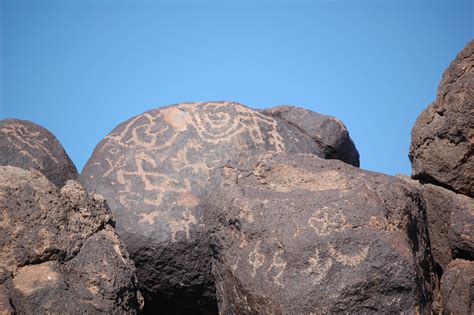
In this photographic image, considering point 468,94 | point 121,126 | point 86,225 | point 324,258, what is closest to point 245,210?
point 324,258

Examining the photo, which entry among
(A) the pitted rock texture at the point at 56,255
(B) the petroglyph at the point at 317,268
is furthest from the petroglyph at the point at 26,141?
(B) the petroglyph at the point at 317,268

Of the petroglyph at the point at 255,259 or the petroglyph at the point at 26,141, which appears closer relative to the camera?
the petroglyph at the point at 255,259

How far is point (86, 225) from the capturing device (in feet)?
12.6

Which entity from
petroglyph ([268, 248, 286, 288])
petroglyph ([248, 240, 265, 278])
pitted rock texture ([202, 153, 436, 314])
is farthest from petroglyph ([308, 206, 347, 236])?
petroglyph ([248, 240, 265, 278])

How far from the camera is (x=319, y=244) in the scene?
3.71 meters

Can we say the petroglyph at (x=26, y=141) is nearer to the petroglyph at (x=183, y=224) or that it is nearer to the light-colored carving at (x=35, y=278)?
the petroglyph at (x=183, y=224)

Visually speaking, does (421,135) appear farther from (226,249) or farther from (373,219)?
(226,249)

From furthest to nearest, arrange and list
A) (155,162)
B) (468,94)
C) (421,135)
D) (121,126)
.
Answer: (121,126), (155,162), (421,135), (468,94)

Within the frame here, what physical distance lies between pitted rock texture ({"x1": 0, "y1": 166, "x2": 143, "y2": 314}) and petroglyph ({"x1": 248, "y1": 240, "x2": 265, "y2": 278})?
0.74 m

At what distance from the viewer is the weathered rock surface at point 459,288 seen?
404 centimetres

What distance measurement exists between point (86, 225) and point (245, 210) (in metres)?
1.00

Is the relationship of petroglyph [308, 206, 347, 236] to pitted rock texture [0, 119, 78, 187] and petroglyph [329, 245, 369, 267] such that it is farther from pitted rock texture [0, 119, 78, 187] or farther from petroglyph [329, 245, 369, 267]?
pitted rock texture [0, 119, 78, 187]

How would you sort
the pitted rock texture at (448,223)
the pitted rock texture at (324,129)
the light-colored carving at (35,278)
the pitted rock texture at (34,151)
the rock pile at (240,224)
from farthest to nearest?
the pitted rock texture at (324,129) < the pitted rock texture at (34,151) < the pitted rock texture at (448,223) < the rock pile at (240,224) < the light-colored carving at (35,278)

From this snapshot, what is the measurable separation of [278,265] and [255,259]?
0.17 meters
